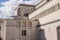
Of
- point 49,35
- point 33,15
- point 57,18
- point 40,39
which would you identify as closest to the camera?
point 57,18

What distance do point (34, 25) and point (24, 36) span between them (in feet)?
8.36

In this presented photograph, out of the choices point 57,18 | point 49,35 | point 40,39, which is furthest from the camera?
point 40,39

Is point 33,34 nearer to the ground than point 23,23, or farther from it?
nearer to the ground

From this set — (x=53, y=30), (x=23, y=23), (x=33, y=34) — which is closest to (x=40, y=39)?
(x=33, y=34)

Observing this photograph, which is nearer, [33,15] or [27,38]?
[27,38]

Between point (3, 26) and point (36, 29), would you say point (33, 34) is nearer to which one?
point (36, 29)

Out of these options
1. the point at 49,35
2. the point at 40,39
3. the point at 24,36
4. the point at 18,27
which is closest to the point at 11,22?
the point at 18,27

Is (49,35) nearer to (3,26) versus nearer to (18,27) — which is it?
(18,27)

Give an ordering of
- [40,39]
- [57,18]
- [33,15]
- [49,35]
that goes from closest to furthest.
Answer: [57,18]
[49,35]
[40,39]
[33,15]

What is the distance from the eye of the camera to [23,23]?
2919cm

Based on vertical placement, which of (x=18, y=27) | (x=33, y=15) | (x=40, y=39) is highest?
(x=33, y=15)

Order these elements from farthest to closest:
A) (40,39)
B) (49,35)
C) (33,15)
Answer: (33,15), (40,39), (49,35)

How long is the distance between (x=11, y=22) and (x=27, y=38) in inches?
149

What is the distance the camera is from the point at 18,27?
94.6 ft
